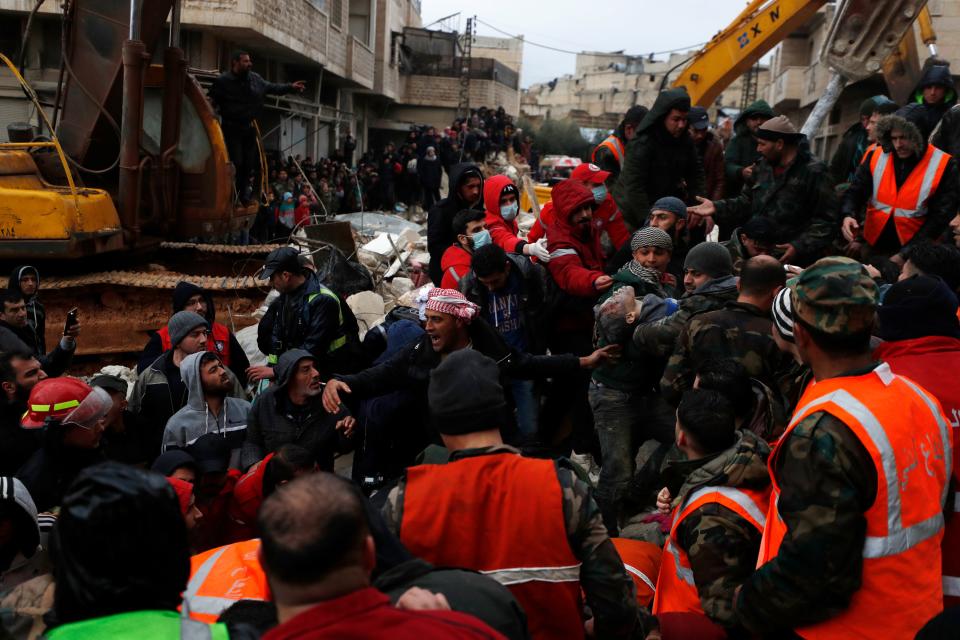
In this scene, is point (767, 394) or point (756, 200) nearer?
point (767, 394)

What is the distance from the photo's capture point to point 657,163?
659cm

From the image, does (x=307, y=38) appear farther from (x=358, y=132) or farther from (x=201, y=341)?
(x=201, y=341)

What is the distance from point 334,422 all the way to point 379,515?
2.39 metres

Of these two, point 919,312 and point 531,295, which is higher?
point 919,312

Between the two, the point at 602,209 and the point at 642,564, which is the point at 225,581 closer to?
the point at 642,564

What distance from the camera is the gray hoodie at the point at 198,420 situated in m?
4.69

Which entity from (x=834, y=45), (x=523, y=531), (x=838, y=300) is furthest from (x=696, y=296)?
(x=834, y=45)

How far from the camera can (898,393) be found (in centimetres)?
224

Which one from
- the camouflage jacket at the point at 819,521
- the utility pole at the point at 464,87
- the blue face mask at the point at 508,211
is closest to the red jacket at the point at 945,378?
the camouflage jacket at the point at 819,521

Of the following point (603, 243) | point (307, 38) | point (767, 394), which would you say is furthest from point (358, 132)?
point (767, 394)

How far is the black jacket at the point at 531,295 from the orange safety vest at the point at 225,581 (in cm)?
242

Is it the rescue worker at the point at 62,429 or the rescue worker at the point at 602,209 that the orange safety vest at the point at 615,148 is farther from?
the rescue worker at the point at 62,429

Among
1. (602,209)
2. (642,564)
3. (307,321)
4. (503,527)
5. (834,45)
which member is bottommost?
(642,564)

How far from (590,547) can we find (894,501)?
2.59 feet
